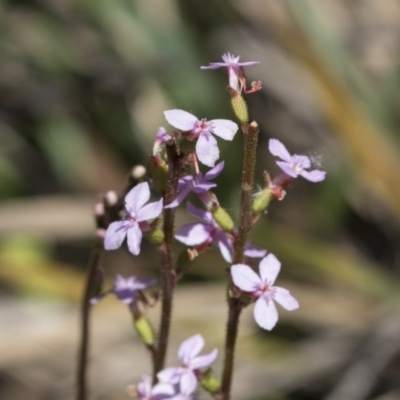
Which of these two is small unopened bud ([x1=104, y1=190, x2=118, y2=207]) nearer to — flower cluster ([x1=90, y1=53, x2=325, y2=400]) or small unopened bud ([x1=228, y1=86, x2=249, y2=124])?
flower cluster ([x1=90, y1=53, x2=325, y2=400])

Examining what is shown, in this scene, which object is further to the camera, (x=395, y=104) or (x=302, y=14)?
(x=395, y=104)

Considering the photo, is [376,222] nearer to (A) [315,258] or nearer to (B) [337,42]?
(A) [315,258]

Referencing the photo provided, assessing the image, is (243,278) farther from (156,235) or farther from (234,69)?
(234,69)

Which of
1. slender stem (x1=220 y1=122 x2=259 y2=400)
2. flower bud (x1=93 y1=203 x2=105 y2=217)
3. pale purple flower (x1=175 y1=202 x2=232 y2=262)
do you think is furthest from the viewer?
flower bud (x1=93 y1=203 x2=105 y2=217)

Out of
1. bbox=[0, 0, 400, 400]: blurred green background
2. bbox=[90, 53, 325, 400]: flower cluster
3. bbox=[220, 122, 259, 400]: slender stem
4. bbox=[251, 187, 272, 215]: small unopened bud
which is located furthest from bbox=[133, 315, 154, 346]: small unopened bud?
bbox=[0, 0, 400, 400]: blurred green background

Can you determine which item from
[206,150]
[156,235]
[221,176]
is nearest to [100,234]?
[156,235]

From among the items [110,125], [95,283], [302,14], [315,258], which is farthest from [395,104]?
[95,283]
